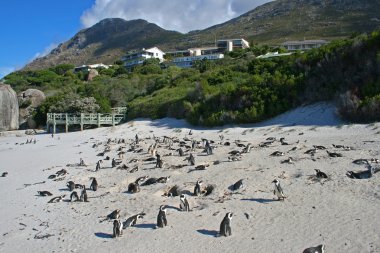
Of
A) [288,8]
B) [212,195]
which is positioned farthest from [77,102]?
[288,8]

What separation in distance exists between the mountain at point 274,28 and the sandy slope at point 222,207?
257 feet

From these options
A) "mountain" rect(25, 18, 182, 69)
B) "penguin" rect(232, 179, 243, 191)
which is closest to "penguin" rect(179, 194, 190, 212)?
"penguin" rect(232, 179, 243, 191)

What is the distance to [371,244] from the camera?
684 cm

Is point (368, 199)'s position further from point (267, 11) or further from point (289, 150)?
point (267, 11)

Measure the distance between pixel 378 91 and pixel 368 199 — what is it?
12030mm

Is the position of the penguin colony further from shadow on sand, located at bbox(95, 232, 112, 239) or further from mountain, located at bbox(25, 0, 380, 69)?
mountain, located at bbox(25, 0, 380, 69)

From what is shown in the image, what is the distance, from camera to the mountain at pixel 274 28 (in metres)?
105

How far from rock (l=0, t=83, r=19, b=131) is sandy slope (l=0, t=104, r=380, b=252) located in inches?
1125

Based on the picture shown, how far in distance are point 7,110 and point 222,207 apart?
38.5m

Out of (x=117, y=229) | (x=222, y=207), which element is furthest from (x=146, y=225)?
(x=222, y=207)

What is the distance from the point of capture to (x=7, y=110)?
140 feet

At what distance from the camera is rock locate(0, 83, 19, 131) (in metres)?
42.2

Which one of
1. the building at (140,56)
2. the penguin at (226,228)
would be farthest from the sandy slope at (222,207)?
the building at (140,56)

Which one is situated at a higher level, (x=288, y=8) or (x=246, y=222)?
(x=288, y=8)
